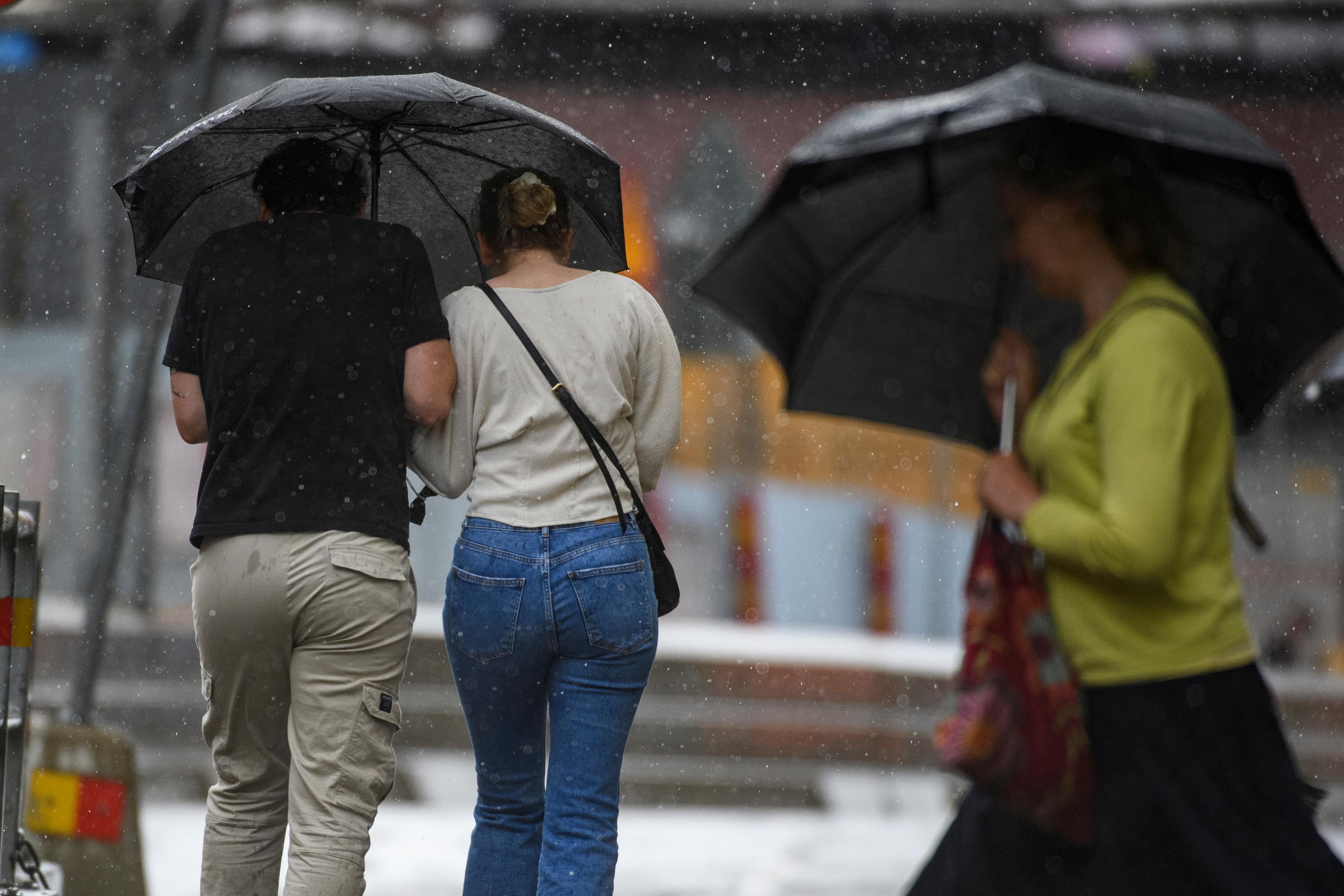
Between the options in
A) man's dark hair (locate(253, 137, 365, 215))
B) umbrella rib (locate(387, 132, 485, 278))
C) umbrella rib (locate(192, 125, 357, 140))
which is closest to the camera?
man's dark hair (locate(253, 137, 365, 215))

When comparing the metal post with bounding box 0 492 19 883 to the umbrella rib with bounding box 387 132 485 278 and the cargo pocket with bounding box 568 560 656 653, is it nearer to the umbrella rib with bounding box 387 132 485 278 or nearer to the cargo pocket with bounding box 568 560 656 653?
the umbrella rib with bounding box 387 132 485 278

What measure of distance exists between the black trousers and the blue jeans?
886mm

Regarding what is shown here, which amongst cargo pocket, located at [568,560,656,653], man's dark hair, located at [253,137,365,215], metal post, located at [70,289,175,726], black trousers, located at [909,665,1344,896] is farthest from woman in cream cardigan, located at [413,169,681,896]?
metal post, located at [70,289,175,726]

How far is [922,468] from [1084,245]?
538cm

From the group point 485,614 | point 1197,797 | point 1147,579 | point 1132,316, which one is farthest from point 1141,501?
point 485,614

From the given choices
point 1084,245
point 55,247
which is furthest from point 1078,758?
point 55,247

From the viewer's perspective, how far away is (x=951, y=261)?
1823 mm

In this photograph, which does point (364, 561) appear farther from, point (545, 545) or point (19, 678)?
point (19, 678)

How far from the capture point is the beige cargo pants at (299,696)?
216cm

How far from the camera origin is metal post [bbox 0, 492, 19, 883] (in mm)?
2775

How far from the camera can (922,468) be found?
688 centimetres

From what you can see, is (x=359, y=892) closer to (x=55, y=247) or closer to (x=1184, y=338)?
(x=1184, y=338)

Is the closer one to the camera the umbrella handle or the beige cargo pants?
the umbrella handle

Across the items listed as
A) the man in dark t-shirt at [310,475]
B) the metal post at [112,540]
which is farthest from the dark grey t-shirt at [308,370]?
the metal post at [112,540]
